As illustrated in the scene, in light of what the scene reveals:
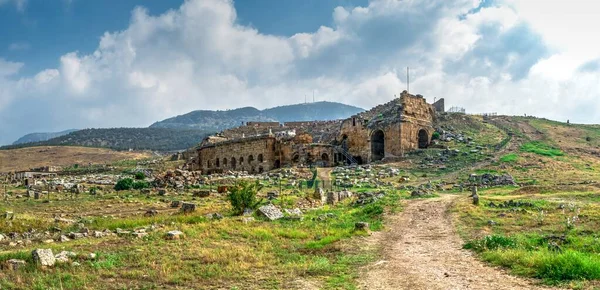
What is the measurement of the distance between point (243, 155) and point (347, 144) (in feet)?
39.2

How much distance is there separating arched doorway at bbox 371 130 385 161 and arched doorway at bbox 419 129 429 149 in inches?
162

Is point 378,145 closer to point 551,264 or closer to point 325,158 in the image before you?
point 325,158

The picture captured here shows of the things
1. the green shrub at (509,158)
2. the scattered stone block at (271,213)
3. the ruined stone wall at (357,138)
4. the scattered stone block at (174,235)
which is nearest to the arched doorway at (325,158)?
the ruined stone wall at (357,138)

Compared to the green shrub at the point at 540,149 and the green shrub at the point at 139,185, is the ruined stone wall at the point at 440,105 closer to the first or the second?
the green shrub at the point at 540,149

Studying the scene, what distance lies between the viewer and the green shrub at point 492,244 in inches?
433

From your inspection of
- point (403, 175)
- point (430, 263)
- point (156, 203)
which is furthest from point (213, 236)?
point (403, 175)

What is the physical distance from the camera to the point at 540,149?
4488 cm

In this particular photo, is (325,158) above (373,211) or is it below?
above

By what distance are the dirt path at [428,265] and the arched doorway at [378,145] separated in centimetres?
3298

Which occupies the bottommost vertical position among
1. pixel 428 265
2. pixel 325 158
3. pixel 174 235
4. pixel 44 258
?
pixel 428 265

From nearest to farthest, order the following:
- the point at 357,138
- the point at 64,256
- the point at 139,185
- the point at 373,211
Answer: the point at 64,256, the point at 373,211, the point at 139,185, the point at 357,138

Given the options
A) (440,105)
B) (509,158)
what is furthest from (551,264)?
(440,105)

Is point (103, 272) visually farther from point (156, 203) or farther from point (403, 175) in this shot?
point (403, 175)

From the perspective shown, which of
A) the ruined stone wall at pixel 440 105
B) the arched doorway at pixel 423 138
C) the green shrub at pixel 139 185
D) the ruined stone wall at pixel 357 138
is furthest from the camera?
the ruined stone wall at pixel 440 105
